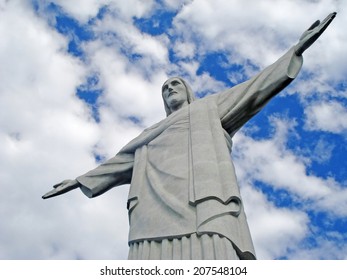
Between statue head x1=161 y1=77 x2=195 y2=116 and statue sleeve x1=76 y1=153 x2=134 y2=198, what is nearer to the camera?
statue sleeve x1=76 y1=153 x2=134 y2=198

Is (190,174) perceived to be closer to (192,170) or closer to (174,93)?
(192,170)

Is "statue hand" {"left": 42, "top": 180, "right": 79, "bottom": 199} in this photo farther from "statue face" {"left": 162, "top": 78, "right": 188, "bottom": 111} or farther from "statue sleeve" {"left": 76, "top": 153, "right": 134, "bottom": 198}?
"statue face" {"left": 162, "top": 78, "right": 188, "bottom": 111}

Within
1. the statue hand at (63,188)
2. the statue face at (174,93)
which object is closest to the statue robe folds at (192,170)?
the statue hand at (63,188)

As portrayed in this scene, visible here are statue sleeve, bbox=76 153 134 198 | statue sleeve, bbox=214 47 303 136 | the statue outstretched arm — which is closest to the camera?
the statue outstretched arm

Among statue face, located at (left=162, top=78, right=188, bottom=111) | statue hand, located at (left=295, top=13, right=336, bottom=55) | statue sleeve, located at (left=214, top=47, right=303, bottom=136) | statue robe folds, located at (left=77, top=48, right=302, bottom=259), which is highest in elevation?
statue face, located at (left=162, top=78, right=188, bottom=111)

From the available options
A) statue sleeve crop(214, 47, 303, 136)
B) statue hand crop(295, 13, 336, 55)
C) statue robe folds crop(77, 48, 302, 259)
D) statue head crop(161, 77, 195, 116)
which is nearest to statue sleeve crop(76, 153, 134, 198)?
statue robe folds crop(77, 48, 302, 259)

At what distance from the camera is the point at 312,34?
9.69 m

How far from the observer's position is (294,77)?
997cm

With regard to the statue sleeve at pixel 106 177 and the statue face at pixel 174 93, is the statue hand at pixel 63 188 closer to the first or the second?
the statue sleeve at pixel 106 177

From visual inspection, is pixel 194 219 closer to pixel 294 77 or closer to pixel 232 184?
pixel 232 184

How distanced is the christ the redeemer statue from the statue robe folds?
14 mm

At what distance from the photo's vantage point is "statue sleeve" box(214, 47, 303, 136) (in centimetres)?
1001

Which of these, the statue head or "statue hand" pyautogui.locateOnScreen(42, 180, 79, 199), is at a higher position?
the statue head
